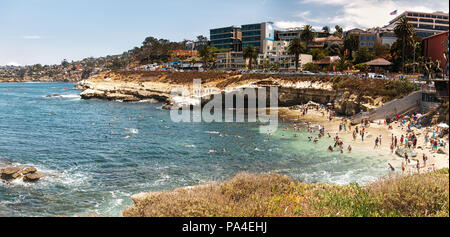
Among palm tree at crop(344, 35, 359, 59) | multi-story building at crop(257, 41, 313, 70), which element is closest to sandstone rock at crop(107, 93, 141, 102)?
multi-story building at crop(257, 41, 313, 70)

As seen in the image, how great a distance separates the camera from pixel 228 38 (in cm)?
12781

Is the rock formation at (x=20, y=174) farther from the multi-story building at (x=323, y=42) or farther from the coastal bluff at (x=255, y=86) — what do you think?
the multi-story building at (x=323, y=42)

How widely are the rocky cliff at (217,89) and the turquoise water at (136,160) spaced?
1561 cm

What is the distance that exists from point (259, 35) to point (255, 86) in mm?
50335

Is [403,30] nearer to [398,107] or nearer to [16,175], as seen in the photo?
[398,107]

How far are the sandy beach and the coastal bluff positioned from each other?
5.04 metres

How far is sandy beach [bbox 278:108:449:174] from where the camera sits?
27.1 m

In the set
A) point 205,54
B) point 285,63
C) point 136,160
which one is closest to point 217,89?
point 285,63

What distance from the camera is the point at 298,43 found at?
256 ft

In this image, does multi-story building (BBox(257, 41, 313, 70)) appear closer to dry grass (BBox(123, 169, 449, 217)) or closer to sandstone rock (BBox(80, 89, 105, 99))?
sandstone rock (BBox(80, 89, 105, 99))

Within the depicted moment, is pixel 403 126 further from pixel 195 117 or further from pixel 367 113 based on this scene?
pixel 195 117

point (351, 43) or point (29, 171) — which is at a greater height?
point (351, 43)

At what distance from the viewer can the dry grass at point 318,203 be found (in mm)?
10904
